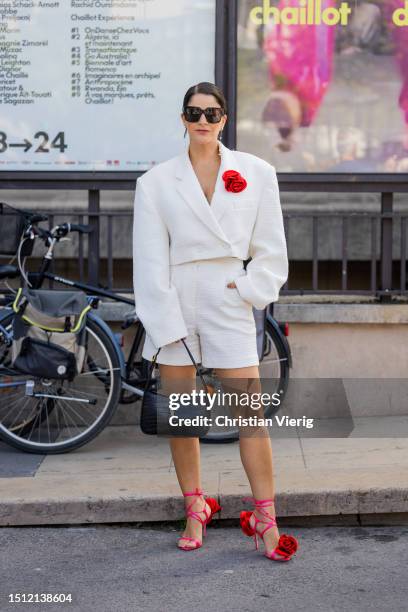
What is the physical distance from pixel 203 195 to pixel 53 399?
2.30 metres

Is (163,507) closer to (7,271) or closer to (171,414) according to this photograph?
(171,414)

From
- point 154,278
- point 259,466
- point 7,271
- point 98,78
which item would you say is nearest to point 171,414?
point 259,466

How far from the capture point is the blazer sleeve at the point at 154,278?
459cm

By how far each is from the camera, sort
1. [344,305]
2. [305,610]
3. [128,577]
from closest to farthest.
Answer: [305,610], [128,577], [344,305]

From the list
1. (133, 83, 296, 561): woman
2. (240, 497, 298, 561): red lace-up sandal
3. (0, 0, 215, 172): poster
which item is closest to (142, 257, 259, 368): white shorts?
(133, 83, 296, 561): woman

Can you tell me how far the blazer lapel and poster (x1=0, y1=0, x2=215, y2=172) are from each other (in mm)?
2394

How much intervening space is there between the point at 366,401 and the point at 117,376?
5.54 feet

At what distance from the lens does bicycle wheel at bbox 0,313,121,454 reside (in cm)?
629

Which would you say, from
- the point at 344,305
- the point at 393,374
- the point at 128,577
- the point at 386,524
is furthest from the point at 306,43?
the point at 128,577

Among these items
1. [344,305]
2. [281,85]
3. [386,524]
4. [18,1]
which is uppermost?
[18,1]

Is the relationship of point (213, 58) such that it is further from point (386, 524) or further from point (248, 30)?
point (386, 524)

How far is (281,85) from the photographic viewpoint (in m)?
7.11

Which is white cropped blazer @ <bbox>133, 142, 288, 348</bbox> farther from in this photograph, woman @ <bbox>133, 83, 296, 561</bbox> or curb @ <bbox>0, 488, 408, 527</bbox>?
curb @ <bbox>0, 488, 408, 527</bbox>

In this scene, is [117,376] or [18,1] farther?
[18,1]
